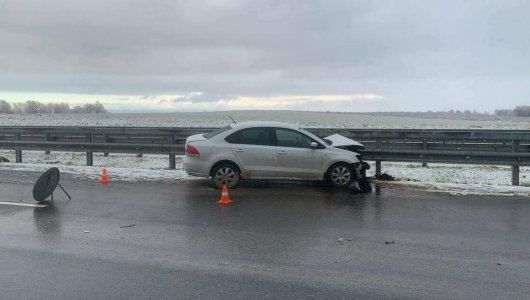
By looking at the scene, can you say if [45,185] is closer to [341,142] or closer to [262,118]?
[341,142]

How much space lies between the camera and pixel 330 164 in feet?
34.7

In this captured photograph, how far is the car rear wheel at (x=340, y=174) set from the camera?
419 inches

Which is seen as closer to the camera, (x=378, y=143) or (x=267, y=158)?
(x=267, y=158)

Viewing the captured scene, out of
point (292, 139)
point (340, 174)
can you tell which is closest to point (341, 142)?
point (340, 174)

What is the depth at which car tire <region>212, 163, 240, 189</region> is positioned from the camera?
10.6 m

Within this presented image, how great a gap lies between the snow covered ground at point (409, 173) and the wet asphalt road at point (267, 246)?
1213 millimetres

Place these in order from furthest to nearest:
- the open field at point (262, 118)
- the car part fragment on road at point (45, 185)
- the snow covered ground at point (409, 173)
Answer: the open field at point (262, 118) < the snow covered ground at point (409, 173) < the car part fragment on road at point (45, 185)

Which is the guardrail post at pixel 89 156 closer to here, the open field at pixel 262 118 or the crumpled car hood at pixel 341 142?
the crumpled car hood at pixel 341 142

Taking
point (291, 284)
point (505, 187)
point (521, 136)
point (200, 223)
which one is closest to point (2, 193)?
point (200, 223)

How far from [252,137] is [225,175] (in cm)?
103

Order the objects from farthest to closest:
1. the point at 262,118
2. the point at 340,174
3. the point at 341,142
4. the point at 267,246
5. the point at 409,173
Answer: the point at 262,118, the point at 409,173, the point at 341,142, the point at 340,174, the point at 267,246

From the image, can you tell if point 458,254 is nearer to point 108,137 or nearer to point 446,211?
point 446,211

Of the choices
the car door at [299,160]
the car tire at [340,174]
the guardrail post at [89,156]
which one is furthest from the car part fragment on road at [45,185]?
the guardrail post at [89,156]

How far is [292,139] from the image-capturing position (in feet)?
35.1
